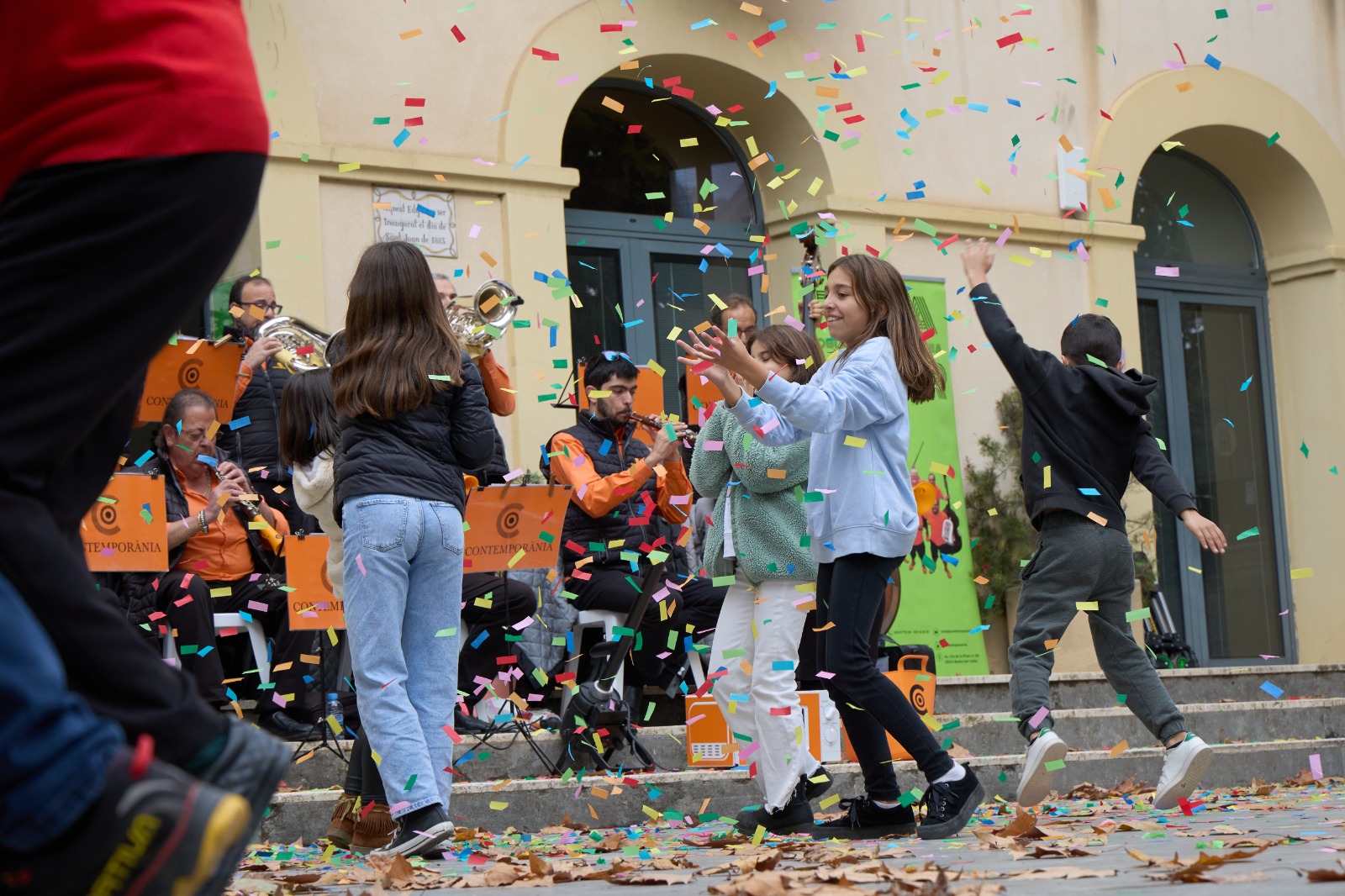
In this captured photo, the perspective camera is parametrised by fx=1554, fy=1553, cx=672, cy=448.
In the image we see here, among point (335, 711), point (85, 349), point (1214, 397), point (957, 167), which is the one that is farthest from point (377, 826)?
point (1214, 397)

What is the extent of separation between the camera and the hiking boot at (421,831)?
473 cm

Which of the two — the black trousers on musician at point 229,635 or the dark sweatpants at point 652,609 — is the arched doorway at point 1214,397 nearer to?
the dark sweatpants at point 652,609

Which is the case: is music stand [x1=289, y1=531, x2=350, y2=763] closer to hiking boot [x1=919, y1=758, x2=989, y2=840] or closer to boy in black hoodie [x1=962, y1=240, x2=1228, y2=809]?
hiking boot [x1=919, y1=758, x2=989, y2=840]

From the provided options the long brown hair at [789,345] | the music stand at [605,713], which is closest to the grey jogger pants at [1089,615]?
the long brown hair at [789,345]

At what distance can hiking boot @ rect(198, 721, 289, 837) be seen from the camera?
80.2 inches

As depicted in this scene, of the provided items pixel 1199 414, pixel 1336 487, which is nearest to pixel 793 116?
pixel 1199 414

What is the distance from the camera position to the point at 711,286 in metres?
12.2

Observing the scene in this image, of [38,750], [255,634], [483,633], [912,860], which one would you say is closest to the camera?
[38,750]

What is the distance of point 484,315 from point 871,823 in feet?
9.41

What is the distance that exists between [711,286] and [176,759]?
10.3 metres

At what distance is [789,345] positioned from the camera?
6332mm

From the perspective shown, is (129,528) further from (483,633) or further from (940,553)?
(940,553)

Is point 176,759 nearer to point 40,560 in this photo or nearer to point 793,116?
point 40,560

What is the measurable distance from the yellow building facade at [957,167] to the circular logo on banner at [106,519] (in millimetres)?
2848
